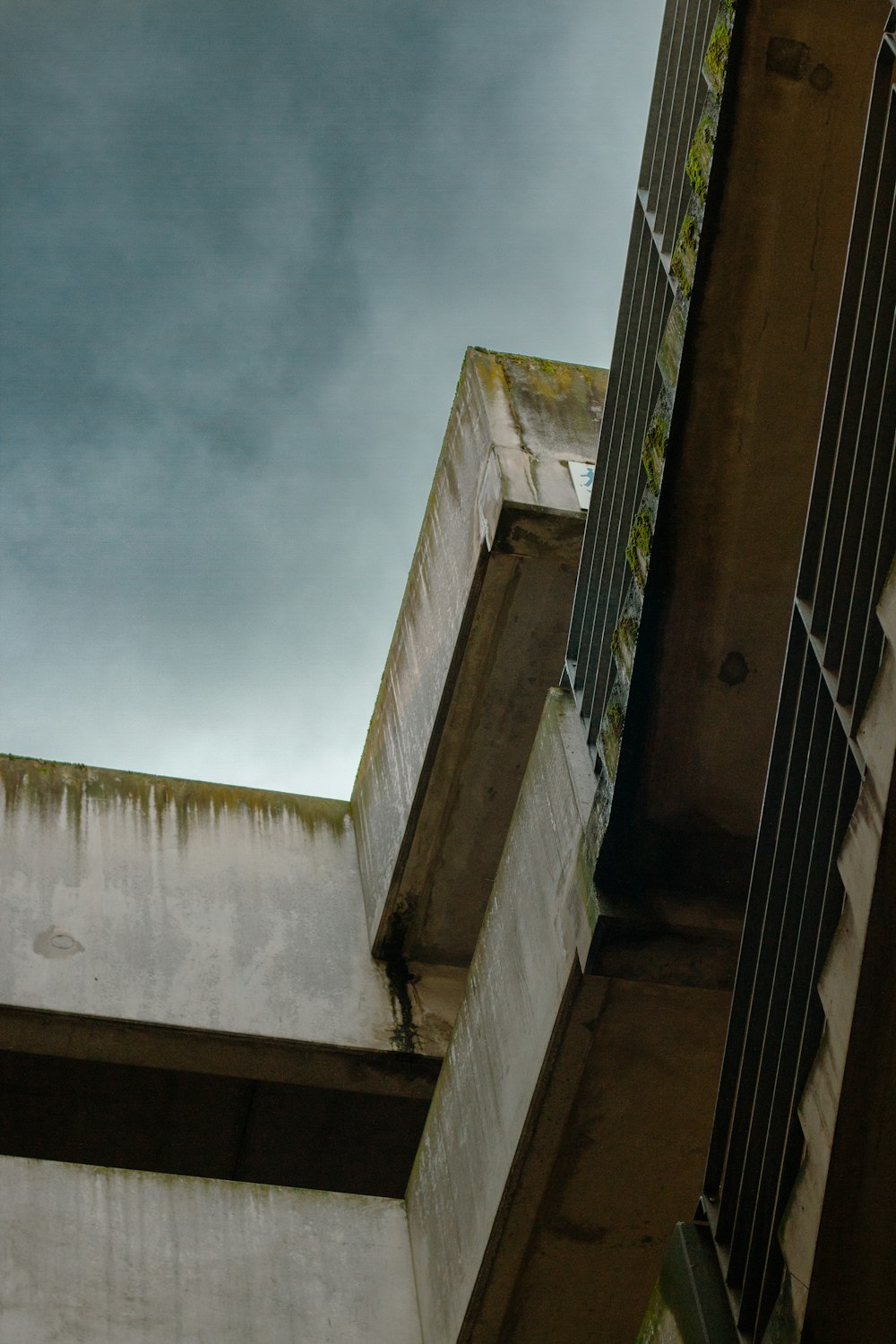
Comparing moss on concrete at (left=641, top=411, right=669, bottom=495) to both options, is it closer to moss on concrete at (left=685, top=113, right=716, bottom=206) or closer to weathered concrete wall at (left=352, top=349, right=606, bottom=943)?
moss on concrete at (left=685, top=113, right=716, bottom=206)

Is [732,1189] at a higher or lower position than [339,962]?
higher

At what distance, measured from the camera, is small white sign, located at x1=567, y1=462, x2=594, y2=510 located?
7.70m

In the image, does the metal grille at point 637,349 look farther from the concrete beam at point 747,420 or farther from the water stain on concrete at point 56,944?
the water stain on concrete at point 56,944

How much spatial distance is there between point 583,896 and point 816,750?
1890 millimetres

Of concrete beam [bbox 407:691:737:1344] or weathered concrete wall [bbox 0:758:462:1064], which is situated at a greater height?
concrete beam [bbox 407:691:737:1344]

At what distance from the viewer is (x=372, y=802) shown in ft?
32.5

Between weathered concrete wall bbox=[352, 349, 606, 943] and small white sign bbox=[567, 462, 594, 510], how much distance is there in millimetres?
39

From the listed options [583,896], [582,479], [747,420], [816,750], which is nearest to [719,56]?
[747,420]

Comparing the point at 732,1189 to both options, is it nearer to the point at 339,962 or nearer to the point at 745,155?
the point at 745,155

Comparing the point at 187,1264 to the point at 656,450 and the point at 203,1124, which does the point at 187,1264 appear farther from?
the point at 656,450

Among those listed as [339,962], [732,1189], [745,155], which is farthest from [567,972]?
[339,962]

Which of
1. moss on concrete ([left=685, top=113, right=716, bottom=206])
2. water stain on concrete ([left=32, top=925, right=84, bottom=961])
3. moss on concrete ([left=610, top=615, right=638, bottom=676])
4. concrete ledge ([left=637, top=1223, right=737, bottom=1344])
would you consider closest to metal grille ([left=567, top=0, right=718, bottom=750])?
moss on concrete ([left=610, top=615, right=638, bottom=676])

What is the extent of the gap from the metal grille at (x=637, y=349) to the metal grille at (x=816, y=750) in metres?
1.67

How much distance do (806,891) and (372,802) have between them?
6271 millimetres
